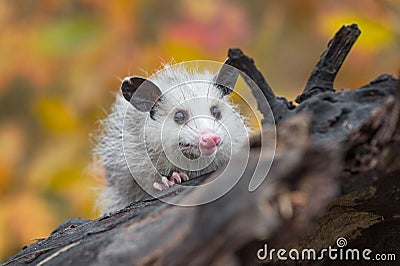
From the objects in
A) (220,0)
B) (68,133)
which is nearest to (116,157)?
(68,133)

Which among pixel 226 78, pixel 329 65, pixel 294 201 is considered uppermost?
pixel 226 78

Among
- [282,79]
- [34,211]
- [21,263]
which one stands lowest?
[21,263]

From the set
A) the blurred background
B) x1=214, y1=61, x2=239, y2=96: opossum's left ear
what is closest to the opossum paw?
x1=214, y1=61, x2=239, y2=96: opossum's left ear

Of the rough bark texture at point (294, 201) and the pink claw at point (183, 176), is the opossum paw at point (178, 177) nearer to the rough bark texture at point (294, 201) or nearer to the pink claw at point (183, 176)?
the pink claw at point (183, 176)

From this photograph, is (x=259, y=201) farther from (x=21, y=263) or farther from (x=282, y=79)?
(x=282, y=79)

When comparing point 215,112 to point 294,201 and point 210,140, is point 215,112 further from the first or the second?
point 294,201

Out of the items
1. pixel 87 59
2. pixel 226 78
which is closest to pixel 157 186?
pixel 226 78

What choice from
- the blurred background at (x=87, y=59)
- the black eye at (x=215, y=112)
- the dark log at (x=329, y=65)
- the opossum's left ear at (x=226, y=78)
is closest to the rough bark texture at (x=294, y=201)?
the dark log at (x=329, y=65)
